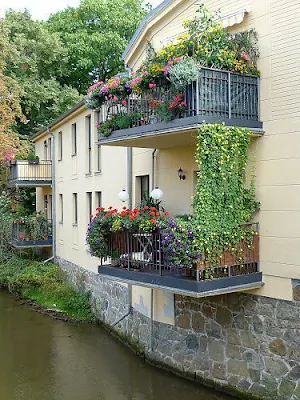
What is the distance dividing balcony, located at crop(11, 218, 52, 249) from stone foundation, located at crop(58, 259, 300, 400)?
9.86 meters

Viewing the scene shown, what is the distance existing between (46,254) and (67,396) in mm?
13011

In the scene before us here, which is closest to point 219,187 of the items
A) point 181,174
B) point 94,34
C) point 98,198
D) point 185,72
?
point 185,72

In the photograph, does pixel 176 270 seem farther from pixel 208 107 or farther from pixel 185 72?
pixel 185 72

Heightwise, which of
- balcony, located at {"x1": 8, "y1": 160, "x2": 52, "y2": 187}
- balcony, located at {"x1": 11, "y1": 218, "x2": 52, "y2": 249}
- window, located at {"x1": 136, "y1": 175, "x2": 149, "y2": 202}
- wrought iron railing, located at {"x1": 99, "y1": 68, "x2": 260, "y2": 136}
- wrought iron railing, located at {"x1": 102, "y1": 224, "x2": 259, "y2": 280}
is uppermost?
wrought iron railing, located at {"x1": 99, "y1": 68, "x2": 260, "y2": 136}

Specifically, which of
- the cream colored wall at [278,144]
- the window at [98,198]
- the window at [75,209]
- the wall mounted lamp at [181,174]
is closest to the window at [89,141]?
the window at [98,198]

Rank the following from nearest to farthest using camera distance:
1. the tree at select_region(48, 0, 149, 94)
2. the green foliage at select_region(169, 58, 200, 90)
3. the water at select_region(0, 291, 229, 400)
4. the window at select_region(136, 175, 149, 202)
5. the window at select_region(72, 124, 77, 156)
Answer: the green foliage at select_region(169, 58, 200, 90), the water at select_region(0, 291, 229, 400), the window at select_region(136, 175, 149, 202), the window at select_region(72, 124, 77, 156), the tree at select_region(48, 0, 149, 94)

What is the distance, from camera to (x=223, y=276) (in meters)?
7.96

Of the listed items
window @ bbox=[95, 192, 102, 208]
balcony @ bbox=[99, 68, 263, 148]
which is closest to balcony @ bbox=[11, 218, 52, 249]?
window @ bbox=[95, 192, 102, 208]

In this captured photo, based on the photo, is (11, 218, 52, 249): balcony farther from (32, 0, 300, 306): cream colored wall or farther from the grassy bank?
(32, 0, 300, 306): cream colored wall

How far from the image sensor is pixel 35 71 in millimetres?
26656

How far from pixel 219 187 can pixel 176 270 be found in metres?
1.65

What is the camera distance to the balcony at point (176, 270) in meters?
7.67

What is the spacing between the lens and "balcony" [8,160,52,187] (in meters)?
20.5

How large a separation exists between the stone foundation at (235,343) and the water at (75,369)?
391mm
